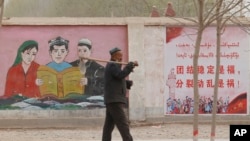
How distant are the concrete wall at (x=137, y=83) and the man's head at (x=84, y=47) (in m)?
0.40

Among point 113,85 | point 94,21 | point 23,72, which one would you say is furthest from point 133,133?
point 113,85

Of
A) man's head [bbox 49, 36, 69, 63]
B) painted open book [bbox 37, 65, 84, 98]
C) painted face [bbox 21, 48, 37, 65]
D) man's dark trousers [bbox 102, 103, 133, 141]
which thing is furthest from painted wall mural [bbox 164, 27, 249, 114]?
man's dark trousers [bbox 102, 103, 133, 141]

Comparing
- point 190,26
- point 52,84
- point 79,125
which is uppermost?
point 190,26

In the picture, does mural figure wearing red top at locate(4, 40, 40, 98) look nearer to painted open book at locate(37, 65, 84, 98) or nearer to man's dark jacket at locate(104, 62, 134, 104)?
painted open book at locate(37, 65, 84, 98)

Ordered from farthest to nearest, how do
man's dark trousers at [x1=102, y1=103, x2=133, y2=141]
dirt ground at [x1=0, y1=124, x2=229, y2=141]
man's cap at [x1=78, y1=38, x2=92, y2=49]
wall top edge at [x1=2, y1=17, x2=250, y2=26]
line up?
man's cap at [x1=78, y1=38, x2=92, y2=49], wall top edge at [x1=2, y1=17, x2=250, y2=26], dirt ground at [x1=0, y1=124, x2=229, y2=141], man's dark trousers at [x1=102, y1=103, x2=133, y2=141]

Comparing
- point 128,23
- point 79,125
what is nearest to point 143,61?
point 128,23

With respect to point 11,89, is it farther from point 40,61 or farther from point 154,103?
point 154,103

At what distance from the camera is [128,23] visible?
14.2 meters

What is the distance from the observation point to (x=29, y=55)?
14156 millimetres

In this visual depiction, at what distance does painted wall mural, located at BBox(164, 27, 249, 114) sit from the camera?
47.3 ft

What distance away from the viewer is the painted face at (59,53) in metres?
14.2

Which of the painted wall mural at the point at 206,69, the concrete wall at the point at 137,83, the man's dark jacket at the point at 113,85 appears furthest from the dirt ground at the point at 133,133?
the man's dark jacket at the point at 113,85

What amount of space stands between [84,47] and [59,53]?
1.96 feet

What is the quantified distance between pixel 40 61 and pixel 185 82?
345 centimetres
